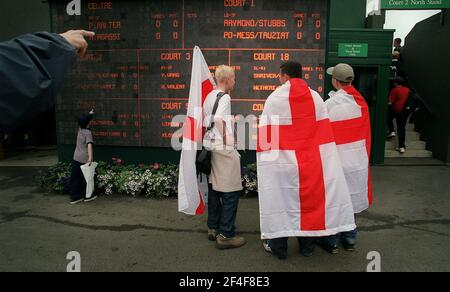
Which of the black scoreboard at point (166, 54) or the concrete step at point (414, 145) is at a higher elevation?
the black scoreboard at point (166, 54)

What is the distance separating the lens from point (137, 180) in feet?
21.2

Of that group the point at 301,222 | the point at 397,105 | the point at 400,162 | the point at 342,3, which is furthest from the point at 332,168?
the point at 342,3

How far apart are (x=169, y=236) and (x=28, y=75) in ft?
12.4

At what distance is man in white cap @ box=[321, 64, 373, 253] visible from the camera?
4.24 m

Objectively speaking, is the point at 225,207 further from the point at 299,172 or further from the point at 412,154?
the point at 412,154

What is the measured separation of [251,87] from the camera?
20.9 feet

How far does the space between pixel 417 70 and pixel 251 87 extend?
6.96m

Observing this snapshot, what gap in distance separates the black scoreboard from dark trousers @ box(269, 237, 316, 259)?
8.90 feet

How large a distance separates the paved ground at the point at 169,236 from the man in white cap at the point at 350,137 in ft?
1.76

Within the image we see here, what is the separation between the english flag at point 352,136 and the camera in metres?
4.24

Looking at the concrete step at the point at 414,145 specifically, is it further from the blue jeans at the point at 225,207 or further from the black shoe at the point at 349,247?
the blue jeans at the point at 225,207

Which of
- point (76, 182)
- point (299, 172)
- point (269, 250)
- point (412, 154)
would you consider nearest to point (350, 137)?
point (299, 172)

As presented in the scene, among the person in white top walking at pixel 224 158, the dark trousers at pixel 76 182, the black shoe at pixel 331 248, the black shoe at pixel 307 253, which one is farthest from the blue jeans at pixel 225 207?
the dark trousers at pixel 76 182

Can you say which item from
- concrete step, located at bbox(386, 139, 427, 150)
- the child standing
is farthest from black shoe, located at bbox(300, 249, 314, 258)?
concrete step, located at bbox(386, 139, 427, 150)
